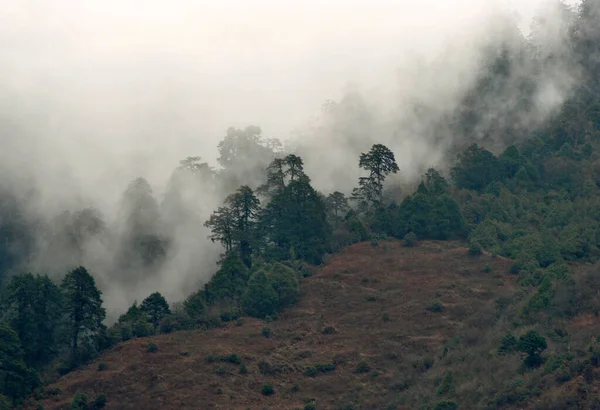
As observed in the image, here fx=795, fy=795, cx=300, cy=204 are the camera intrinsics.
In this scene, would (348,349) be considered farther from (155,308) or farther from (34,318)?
(34,318)

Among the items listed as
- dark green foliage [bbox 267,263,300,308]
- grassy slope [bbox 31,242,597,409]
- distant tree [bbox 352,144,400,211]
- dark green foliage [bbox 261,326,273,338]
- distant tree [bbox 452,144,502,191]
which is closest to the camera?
grassy slope [bbox 31,242,597,409]

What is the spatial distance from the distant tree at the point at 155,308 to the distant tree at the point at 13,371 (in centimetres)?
1426

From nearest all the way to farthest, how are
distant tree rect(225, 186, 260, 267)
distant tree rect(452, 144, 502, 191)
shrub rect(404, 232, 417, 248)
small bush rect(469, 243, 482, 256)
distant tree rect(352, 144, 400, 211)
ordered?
small bush rect(469, 243, 482, 256)
shrub rect(404, 232, 417, 248)
distant tree rect(225, 186, 260, 267)
distant tree rect(352, 144, 400, 211)
distant tree rect(452, 144, 502, 191)

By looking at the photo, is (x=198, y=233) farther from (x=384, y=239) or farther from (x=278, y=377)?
(x=278, y=377)

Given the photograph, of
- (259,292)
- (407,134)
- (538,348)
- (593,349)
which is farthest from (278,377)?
(407,134)

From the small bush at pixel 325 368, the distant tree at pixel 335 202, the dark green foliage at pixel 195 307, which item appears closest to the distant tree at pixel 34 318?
the dark green foliage at pixel 195 307

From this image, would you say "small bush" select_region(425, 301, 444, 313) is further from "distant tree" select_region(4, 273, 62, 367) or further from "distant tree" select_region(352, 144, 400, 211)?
"distant tree" select_region(4, 273, 62, 367)

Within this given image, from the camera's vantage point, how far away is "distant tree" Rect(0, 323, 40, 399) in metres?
68.6

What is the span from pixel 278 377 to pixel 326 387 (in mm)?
4632

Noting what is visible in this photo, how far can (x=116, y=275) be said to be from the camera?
105188mm

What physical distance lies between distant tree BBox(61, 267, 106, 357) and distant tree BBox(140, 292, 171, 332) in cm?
556

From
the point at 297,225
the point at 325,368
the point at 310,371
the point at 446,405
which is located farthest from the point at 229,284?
the point at 446,405

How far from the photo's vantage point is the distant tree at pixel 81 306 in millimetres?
76438

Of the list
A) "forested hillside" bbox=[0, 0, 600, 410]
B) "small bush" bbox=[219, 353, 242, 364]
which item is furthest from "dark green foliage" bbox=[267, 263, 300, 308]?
"small bush" bbox=[219, 353, 242, 364]
